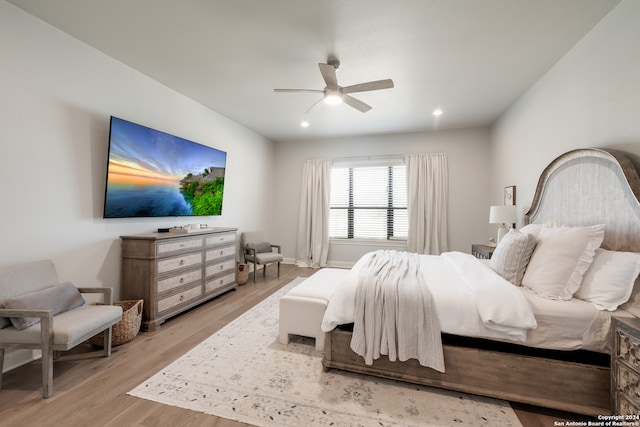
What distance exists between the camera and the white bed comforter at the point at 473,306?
1630 millimetres

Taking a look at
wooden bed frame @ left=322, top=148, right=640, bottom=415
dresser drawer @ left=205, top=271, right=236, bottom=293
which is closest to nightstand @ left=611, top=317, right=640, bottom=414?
wooden bed frame @ left=322, top=148, right=640, bottom=415

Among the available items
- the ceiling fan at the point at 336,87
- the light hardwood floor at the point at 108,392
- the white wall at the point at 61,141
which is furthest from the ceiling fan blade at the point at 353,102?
the light hardwood floor at the point at 108,392

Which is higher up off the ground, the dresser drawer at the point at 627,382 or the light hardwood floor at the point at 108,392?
the dresser drawer at the point at 627,382

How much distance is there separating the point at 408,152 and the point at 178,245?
4486 mm

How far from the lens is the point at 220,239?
150 inches

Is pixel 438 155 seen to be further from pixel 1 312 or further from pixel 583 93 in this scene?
pixel 1 312

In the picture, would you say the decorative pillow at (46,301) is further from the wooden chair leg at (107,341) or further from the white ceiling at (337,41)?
the white ceiling at (337,41)

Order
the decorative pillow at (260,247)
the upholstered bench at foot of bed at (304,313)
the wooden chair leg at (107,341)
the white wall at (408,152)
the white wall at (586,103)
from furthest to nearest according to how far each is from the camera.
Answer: the white wall at (408,152) → the decorative pillow at (260,247) → the upholstered bench at foot of bed at (304,313) → the wooden chair leg at (107,341) → the white wall at (586,103)

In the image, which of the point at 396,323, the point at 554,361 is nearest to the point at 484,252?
the point at 554,361

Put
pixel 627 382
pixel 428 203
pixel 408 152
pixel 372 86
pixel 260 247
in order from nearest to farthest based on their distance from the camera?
pixel 627 382
pixel 372 86
pixel 260 247
pixel 428 203
pixel 408 152

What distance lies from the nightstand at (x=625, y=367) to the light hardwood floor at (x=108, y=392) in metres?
0.36

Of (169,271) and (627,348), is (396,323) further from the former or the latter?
(169,271)

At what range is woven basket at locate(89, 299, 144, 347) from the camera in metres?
2.38

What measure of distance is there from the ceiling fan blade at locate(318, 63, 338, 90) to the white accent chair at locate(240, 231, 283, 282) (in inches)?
120
